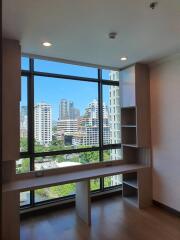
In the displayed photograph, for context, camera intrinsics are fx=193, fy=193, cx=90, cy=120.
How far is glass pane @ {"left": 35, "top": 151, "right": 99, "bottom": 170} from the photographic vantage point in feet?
11.2

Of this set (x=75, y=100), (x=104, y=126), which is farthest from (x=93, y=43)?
(x=104, y=126)

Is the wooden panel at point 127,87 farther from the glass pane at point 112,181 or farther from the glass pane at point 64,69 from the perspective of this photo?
the glass pane at point 112,181

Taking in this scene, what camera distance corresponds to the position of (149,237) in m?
2.59

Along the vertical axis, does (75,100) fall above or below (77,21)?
below

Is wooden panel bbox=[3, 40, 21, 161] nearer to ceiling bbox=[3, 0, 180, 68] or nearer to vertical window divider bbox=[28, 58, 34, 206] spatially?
ceiling bbox=[3, 0, 180, 68]

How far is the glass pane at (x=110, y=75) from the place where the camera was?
161 inches

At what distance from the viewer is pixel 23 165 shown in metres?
3.26

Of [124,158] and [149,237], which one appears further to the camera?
[124,158]

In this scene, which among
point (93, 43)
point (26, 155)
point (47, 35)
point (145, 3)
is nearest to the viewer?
point (145, 3)

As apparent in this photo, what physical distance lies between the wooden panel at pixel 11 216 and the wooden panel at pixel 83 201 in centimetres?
101

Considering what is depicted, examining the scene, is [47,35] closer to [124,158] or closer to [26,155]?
[26,155]

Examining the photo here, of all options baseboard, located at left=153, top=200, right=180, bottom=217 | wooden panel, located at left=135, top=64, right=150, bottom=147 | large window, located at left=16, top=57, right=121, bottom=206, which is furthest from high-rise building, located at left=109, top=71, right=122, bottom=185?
baseboard, located at left=153, top=200, right=180, bottom=217

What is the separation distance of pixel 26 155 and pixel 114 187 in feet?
6.65

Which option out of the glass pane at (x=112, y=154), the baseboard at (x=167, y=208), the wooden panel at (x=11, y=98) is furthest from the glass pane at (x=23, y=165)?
the baseboard at (x=167, y=208)
